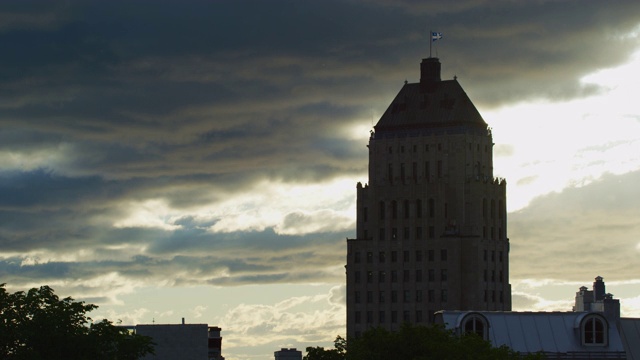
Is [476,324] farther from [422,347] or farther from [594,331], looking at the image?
[422,347]

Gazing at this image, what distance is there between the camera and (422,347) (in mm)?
155625

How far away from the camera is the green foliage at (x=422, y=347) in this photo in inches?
5994

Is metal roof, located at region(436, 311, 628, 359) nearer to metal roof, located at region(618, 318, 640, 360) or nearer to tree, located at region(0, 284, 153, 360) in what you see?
metal roof, located at region(618, 318, 640, 360)

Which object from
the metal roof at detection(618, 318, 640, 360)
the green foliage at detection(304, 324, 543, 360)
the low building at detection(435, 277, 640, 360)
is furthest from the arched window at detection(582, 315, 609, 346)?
the green foliage at detection(304, 324, 543, 360)

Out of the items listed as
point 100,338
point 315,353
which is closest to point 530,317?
point 315,353

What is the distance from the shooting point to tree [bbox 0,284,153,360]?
5679 inches

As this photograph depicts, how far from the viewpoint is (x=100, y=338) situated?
487 ft

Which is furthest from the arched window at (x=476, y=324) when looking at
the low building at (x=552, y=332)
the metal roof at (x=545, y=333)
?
the metal roof at (x=545, y=333)

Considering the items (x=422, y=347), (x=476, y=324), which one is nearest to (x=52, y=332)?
(x=422, y=347)

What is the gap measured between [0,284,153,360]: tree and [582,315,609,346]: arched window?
59.3 metres

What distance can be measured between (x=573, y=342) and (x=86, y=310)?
63.9 m

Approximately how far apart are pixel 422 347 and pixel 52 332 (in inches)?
1259

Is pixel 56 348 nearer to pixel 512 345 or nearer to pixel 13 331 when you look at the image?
pixel 13 331

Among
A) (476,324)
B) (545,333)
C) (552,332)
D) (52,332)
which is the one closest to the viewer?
(52,332)
